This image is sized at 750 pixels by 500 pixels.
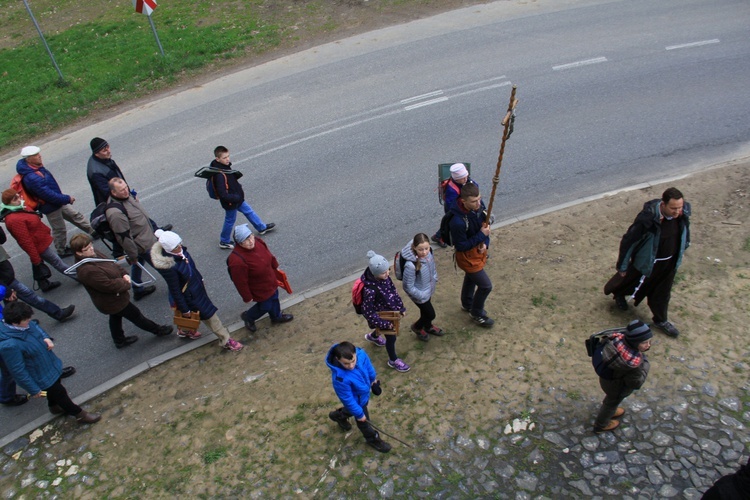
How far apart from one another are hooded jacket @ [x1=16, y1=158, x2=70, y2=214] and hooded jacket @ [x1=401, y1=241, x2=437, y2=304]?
17.8 feet

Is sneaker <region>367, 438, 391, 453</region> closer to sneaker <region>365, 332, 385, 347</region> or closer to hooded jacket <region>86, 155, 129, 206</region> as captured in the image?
sneaker <region>365, 332, 385, 347</region>

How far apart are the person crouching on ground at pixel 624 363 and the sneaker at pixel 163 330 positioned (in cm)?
513

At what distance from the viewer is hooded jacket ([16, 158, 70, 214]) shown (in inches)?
314

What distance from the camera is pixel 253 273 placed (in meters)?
6.52

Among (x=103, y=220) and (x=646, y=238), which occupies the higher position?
(x=103, y=220)

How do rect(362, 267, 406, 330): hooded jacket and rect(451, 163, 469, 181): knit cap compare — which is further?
rect(451, 163, 469, 181): knit cap

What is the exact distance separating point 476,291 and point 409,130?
16.8ft

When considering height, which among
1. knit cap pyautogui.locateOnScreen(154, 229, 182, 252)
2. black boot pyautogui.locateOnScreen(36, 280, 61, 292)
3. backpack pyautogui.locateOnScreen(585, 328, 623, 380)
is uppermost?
knit cap pyautogui.locateOnScreen(154, 229, 182, 252)

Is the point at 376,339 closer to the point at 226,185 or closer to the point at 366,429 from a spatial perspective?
the point at 366,429

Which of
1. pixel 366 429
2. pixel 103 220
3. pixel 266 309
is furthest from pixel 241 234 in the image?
pixel 366 429

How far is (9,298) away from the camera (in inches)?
265

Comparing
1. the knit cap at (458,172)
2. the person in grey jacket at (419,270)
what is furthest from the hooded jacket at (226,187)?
the person in grey jacket at (419,270)

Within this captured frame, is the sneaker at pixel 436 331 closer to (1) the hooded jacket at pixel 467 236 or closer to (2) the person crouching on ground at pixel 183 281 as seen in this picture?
(1) the hooded jacket at pixel 467 236

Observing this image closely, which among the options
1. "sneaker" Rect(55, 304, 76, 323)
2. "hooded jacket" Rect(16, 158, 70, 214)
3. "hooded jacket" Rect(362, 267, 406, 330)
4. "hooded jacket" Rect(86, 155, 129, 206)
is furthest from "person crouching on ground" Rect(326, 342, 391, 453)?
"hooded jacket" Rect(16, 158, 70, 214)
